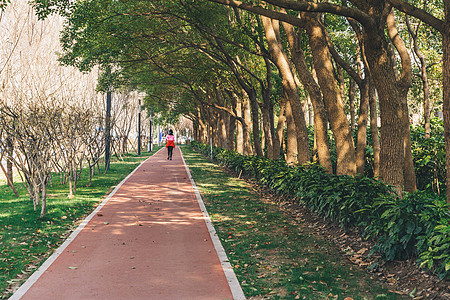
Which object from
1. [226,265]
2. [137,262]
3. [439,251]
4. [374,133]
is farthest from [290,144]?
[439,251]

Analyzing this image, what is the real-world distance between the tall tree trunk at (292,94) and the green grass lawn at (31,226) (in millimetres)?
6055

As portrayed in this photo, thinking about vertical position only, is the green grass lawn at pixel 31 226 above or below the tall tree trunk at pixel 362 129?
below

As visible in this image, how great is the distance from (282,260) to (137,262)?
222cm

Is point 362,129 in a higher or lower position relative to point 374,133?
higher

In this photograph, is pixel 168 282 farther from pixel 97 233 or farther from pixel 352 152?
pixel 352 152

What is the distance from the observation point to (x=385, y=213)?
6.87 meters

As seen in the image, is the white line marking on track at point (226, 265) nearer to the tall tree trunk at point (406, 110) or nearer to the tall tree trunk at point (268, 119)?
the tall tree trunk at point (406, 110)

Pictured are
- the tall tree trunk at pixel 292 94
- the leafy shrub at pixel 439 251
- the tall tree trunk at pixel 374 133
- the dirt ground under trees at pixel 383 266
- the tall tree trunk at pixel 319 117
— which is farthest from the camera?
the tall tree trunk at pixel 374 133

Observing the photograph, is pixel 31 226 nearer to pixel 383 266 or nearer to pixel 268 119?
pixel 383 266

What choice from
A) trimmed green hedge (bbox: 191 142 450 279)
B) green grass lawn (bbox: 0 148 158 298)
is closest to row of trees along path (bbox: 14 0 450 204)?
trimmed green hedge (bbox: 191 142 450 279)

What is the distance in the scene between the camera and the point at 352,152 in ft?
38.1

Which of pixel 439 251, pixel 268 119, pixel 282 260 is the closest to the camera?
pixel 439 251

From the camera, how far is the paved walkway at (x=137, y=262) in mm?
6031

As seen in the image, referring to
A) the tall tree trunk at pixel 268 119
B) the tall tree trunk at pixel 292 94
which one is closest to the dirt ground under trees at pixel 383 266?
the tall tree trunk at pixel 292 94
